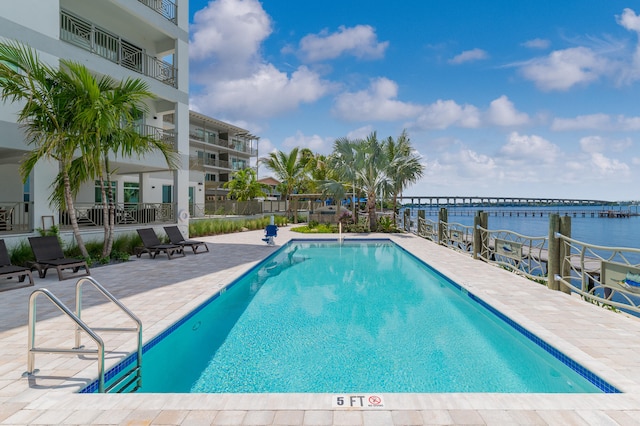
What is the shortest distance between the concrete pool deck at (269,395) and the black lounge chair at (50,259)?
3.68 feet

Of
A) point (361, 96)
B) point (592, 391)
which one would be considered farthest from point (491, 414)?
point (361, 96)

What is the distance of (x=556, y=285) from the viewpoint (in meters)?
7.29

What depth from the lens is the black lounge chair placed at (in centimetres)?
821

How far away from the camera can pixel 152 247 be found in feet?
38.0

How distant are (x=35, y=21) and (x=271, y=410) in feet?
42.9

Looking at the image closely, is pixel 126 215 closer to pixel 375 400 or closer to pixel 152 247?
pixel 152 247

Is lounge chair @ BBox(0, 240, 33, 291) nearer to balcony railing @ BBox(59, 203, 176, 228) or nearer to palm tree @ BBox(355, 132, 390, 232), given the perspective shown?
balcony railing @ BBox(59, 203, 176, 228)

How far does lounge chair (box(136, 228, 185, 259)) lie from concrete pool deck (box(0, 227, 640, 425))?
174 inches

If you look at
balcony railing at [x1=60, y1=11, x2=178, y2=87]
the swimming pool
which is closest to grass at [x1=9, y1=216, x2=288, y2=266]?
the swimming pool

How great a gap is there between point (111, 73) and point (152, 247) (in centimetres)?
673

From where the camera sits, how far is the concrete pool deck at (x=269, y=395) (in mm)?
2904

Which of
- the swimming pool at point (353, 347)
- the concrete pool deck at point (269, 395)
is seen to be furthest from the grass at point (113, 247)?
the swimming pool at point (353, 347)

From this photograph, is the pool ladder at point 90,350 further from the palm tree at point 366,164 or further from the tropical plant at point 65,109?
the palm tree at point 366,164

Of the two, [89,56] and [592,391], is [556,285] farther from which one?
[89,56]
